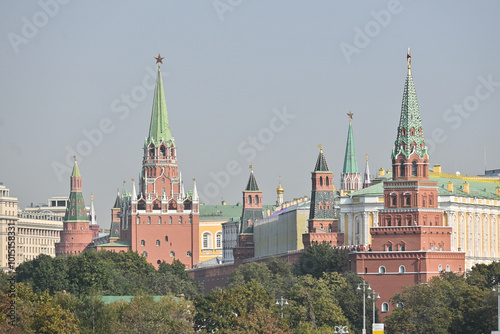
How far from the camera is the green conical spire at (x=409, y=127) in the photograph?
154500 mm

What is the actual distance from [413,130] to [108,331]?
2062 inches

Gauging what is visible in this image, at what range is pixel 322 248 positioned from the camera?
16400cm

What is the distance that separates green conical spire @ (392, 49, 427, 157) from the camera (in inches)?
6083

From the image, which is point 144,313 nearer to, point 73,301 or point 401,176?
point 73,301

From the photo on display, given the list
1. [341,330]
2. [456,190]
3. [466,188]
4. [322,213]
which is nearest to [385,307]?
[341,330]

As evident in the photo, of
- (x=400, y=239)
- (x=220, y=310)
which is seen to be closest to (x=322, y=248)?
(x=400, y=239)

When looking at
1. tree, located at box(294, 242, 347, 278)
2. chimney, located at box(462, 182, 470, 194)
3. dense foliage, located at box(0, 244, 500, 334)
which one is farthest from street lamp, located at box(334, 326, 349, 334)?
chimney, located at box(462, 182, 470, 194)

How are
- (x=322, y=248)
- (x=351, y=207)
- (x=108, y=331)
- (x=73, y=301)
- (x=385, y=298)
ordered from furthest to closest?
(x=351, y=207), (x=322, y=248), (x=385, y=298), (x=73, y=301), (x=108, y=331)

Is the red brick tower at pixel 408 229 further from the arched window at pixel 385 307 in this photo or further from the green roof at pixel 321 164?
the green roof at pixel 321 164

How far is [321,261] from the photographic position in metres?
161

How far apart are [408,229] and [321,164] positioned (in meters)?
29.3

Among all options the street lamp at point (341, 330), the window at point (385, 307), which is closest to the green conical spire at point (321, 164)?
the window at point (385, 307)

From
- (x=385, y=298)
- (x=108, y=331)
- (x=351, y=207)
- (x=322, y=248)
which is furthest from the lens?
(x=351, y=207)

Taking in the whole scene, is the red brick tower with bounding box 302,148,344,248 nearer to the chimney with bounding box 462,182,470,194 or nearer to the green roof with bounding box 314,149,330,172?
the green roof with bounding box 314,149,330,172
